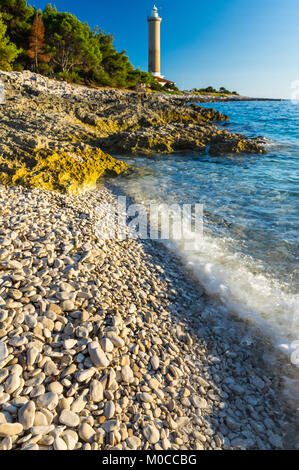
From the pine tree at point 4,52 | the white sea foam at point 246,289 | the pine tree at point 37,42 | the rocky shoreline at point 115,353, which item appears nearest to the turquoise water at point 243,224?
the white sea foam at point 246,289

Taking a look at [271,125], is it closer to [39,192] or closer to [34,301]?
[39,192]

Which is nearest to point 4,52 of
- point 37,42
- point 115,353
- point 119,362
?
point 37,42

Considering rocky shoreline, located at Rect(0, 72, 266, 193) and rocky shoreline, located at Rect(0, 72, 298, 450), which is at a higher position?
rocky shoreline, located at Rect(0, 72, 266, 193)

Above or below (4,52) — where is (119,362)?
below

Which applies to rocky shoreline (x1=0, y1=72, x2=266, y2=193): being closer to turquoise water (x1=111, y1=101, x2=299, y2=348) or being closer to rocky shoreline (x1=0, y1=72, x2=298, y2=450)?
turquoise water (x1=111, y1=101, x2=299, y2=348)

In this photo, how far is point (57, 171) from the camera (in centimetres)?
755

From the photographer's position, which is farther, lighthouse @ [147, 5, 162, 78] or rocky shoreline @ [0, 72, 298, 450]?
lighthouse @ [147, 5, 162, 78]

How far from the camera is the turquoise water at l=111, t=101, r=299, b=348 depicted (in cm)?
446

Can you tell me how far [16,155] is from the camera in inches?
302

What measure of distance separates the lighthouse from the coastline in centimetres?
9357

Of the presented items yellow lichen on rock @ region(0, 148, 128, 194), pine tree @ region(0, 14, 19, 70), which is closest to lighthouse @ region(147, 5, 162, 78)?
pine tree @ region(0, 14, 19, 70)

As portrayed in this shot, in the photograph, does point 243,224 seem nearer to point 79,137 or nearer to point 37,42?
point 79,137

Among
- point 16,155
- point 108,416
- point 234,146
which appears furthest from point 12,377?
point 234,146

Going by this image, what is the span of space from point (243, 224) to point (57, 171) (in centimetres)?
545
